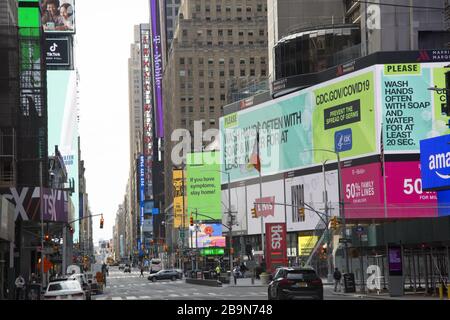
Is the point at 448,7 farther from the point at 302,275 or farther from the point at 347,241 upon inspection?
the point at 302,275

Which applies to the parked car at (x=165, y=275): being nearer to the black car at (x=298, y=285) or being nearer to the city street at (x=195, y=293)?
the city street at (x=195, y=293)

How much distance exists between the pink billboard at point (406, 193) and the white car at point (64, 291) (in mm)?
74225

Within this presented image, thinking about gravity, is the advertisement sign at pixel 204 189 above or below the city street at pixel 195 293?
above

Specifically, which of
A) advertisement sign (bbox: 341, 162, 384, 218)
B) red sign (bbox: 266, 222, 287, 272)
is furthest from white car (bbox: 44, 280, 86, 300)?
advertisement sign (bbox: 341, 162, 384, 218)

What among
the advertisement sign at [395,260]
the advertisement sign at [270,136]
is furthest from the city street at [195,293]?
the advertisement sign at [270,136]

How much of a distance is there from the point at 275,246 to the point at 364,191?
3506cm

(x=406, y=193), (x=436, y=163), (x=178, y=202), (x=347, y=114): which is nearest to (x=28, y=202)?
(x=436, y=163)

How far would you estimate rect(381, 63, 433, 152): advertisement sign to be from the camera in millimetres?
108812

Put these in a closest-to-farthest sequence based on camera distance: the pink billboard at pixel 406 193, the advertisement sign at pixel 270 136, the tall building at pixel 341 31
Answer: the pink billboard at pixel 406 193 → the tall building at pixel 341 31 → the advertisement sign at pixel 270 136

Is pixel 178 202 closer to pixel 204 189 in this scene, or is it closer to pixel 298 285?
pixel 204 189

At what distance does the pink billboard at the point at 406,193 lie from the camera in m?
106

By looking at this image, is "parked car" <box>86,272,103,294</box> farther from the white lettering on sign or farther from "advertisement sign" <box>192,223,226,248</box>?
"advertisement sign" <box>192,223,226,248</box>

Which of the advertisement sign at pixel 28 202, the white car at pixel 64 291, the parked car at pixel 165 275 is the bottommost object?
the parked car at pixel 165 275

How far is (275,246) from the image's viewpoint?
78250 millimetres
